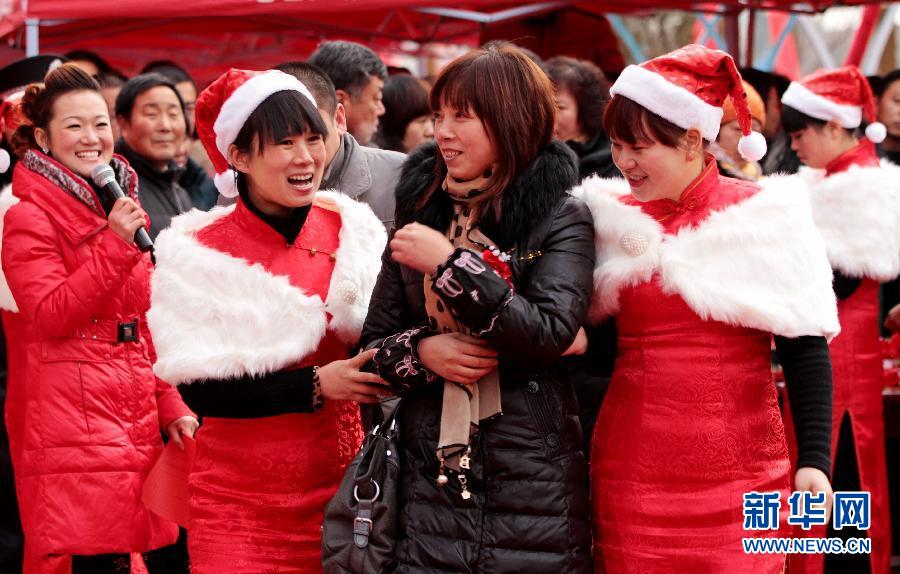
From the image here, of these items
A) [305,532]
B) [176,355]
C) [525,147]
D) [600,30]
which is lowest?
[305,532]

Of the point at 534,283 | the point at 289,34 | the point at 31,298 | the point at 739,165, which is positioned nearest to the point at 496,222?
the point at 534,283

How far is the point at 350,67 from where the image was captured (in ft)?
15.0

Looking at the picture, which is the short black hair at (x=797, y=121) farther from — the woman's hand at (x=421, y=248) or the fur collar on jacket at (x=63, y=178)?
the fur collar on jacket at (x=63, y=178)

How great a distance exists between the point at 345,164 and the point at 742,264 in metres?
1.68

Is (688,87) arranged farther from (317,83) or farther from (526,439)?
(317,83)

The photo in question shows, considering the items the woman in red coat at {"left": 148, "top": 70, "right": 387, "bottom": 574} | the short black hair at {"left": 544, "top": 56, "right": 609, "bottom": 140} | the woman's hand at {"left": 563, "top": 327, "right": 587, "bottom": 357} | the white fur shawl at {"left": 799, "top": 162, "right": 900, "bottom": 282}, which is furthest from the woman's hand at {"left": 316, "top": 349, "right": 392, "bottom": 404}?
the white fur shawl at {"left": 799, "top": 162, "right": 900, "bottom": 282}

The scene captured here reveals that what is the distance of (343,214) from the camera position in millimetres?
3164

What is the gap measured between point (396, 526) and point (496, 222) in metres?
0.75

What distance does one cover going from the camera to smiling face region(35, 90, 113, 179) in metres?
3.89

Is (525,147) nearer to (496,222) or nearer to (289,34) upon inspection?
(496,222)

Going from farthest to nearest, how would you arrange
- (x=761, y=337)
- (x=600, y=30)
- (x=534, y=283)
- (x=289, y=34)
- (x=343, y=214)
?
(x=289, y=34) < (x=600, y=30) < (x=343, y=214) < (x=761, y=337) < (x=534, y=283)

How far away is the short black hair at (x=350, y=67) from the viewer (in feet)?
15.0

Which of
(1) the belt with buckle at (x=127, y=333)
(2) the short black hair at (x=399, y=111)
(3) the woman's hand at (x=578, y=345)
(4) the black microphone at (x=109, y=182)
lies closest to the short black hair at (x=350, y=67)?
(2) the short black hair at (x=399, y=111)

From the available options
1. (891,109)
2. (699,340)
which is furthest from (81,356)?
(891,109)
